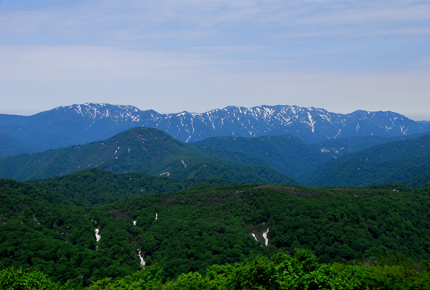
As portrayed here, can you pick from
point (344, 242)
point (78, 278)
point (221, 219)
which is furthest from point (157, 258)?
point (344, 242)

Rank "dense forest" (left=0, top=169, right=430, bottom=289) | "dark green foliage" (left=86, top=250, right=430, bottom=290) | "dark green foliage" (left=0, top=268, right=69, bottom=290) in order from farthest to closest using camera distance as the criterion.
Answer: "dense forest" (left=0, top=169, right=430, bottom=289) < "dark green foliage" (left=0, top=268, right=69, bottom=290) < "dark green foliage" (left=86, top=250, right=430, bottom=290)

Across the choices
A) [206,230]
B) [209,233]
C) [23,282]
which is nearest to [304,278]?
[23,282]

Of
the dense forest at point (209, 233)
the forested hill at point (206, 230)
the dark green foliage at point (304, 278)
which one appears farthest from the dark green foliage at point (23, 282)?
the forested hill at point (206, 230)

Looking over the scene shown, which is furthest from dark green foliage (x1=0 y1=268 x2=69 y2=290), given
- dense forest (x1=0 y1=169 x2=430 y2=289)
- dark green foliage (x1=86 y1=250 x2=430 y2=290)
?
dark green foliage (x1=86 y1=250 x2=430 y2=290)

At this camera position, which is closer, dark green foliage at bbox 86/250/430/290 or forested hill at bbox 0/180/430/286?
dark green foliage at bbox 86/250/430/290

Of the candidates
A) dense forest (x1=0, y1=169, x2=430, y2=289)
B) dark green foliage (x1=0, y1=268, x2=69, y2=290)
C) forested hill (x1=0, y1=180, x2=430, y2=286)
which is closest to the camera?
dark green foliage (x1=0, y1=268, x2=69, y2=290)

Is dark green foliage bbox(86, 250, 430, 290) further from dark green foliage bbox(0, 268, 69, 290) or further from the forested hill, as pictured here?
the forested hill

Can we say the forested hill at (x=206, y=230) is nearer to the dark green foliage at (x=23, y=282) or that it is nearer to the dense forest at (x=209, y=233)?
the dense forest at (x=209, y=233)

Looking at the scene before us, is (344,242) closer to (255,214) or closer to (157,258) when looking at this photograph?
(255,214)
